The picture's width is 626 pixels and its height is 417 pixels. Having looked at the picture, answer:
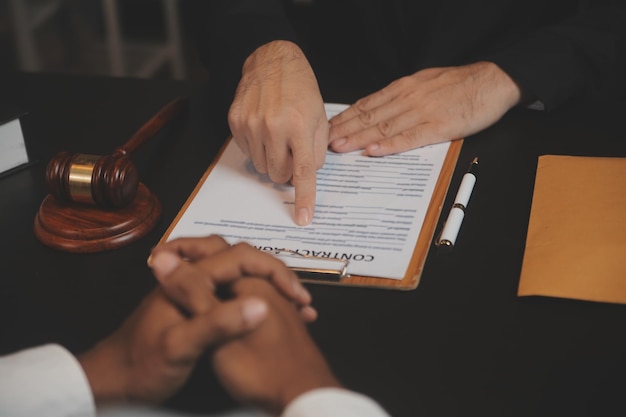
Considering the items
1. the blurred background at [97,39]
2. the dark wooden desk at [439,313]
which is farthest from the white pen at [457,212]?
the blurred background at [97,39]

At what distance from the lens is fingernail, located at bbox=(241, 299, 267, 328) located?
0.59m

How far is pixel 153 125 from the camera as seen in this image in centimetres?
111

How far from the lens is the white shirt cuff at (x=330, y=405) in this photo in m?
0.56

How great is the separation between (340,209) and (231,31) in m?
0.48

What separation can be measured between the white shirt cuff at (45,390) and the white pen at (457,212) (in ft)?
1.27

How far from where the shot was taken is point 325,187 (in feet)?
3.25

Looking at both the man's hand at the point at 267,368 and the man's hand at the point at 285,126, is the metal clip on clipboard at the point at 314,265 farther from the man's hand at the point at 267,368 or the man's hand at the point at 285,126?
the man's hand at the point at 267,368

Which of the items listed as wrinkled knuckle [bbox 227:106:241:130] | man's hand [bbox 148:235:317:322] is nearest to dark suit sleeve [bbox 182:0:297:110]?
wrinkled knuckle [bbox 227:106:241:130]

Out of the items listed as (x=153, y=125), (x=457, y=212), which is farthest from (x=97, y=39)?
(x=457, y=212)

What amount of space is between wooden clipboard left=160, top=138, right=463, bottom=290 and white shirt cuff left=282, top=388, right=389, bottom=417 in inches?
8.0

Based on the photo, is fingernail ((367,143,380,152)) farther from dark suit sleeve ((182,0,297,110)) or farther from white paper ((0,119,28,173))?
white paper ((0,119,28,173))

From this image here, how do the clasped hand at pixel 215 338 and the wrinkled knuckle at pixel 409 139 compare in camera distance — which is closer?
the clasped hand at pixel 215 338

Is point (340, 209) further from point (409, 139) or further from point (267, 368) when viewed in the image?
point (267, 368)

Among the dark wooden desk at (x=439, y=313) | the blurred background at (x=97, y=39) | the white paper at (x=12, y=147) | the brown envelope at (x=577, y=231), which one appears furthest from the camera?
the blurred background at (x=97, y=39)
